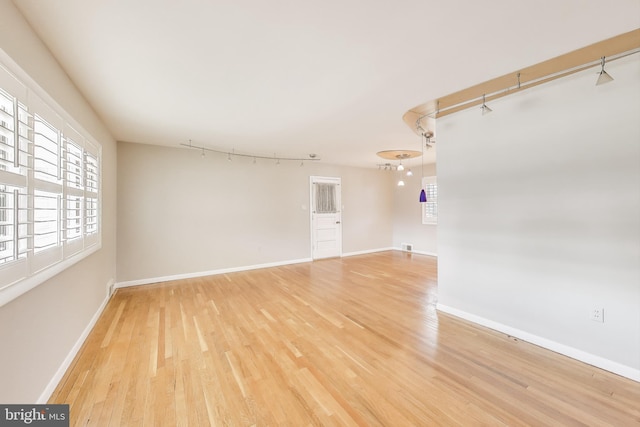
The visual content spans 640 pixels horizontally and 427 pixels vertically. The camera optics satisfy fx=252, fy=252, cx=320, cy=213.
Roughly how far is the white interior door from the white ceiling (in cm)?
349

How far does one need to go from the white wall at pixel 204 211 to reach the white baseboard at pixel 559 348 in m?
3.93

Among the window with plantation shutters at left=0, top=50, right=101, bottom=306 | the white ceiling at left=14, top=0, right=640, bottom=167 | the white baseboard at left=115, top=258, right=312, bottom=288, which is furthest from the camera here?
the white baseboard at left=115, top=258, right=312, bottom=288

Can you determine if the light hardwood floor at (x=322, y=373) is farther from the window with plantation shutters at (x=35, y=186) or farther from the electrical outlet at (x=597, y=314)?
the window with plantation shutters at (x=35, y=186)

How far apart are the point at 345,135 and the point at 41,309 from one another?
3.75 meters

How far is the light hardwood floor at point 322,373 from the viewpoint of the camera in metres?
1.63

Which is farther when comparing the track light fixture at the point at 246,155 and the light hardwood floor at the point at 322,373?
the track light fixture at the point at 246,155

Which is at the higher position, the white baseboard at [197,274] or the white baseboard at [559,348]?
the white baseboard at [197,274]

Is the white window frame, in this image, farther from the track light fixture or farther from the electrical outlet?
the electrical outlet

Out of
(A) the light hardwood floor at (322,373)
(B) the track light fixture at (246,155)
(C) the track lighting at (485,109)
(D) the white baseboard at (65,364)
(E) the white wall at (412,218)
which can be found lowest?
(A) the light hardwood floor at (322,373)

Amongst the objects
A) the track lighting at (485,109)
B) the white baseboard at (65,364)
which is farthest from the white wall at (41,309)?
the track lighting at (485,109)

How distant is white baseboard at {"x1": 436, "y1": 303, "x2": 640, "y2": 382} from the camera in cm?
201

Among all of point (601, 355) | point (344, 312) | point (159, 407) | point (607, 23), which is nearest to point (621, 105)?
point (607, 23)

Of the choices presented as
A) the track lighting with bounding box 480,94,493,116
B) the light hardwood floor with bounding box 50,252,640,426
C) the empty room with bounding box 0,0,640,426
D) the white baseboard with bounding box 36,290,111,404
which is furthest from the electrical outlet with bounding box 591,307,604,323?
the white baseboard with bounding box 36,290,111,404

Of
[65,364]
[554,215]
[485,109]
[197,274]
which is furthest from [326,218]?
[65,364]
